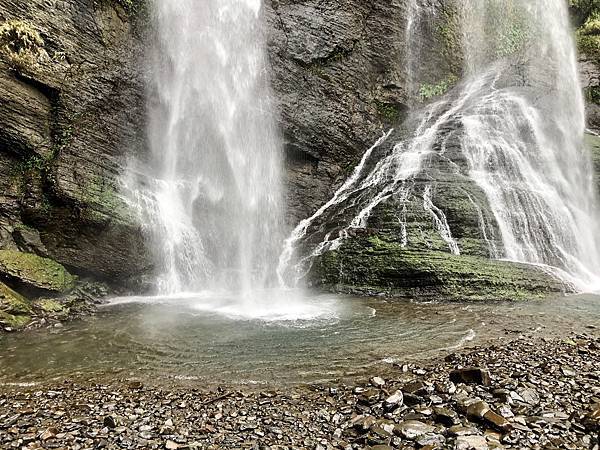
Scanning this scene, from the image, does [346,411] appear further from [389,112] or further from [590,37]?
[590,37]

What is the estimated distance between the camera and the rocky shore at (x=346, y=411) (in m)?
4.18

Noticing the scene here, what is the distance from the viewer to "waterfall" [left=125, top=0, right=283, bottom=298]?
14.8m

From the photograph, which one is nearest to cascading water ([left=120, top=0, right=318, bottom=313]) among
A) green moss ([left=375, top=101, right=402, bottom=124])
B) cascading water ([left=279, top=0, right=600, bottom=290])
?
cascading water ([left=279, top=0, right=600, bottom=290])

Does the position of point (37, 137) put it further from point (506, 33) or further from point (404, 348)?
point (506, 33)

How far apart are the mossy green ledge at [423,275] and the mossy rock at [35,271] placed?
7472mm

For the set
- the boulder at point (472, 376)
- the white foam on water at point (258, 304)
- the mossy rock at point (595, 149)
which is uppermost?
the mossy rock at point (595, 149)

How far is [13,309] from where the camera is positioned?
387 inches

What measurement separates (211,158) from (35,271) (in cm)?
819

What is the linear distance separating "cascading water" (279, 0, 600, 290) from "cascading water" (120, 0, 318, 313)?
1934 mm

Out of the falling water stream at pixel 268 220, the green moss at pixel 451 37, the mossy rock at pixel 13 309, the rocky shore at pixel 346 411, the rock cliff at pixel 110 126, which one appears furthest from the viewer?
the green moss at pixel 451 37

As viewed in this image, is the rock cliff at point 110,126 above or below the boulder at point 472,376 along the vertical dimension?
above

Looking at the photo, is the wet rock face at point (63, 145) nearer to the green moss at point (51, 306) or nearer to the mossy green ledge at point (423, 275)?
the green moss at point (51, 306)

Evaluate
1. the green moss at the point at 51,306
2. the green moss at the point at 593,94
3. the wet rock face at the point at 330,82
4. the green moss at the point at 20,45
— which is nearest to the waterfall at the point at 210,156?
the wet rock face at the point at 330,82

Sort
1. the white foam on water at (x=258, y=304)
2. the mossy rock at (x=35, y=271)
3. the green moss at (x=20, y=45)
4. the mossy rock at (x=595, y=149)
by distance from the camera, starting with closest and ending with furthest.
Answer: the white foam on water at (x=258, y=304) → the mossy rock at (x=35, y=271) → the green moss at (x=20, y=45) → the mossy rock at (x=595, y=149)
